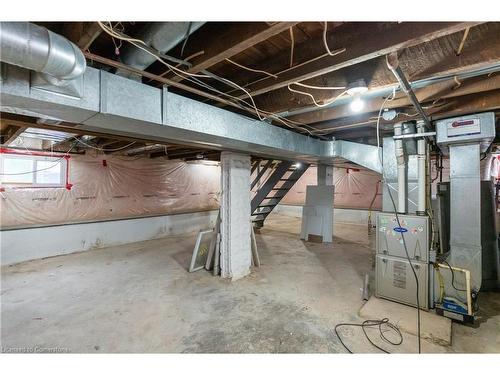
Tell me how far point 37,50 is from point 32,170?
4.31 meters

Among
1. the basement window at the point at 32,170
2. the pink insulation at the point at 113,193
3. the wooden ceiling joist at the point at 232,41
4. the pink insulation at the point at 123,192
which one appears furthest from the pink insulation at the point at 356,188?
the basement window at the point at 32,170

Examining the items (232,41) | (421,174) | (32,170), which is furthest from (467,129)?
(32,170)

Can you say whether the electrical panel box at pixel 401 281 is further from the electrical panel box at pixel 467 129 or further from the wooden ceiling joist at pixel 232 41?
the wooden ceiling joist at pixel 232 41

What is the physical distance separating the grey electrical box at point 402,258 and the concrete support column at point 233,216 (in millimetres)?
1675

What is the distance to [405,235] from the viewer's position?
245 centimetres

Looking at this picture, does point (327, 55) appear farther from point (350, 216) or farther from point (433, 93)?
point (350, 216)

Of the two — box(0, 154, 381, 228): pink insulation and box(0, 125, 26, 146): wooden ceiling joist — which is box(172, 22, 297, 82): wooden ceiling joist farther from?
box(0, 154, 381, 228): pink insulation

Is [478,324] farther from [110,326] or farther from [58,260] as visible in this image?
[58,260]

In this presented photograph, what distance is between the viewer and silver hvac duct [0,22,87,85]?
840 mm

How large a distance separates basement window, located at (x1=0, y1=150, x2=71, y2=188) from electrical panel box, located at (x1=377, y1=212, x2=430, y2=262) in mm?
5166

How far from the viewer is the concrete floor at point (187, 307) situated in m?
1.91

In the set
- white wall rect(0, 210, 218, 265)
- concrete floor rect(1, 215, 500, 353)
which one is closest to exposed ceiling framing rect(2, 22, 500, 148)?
concrete floor rect(1, 215, 500, 353)

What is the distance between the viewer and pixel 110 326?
2.13 metres
